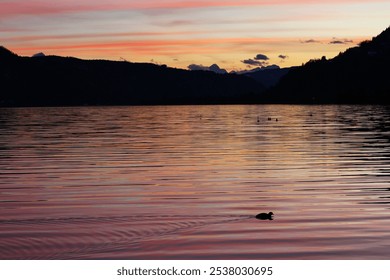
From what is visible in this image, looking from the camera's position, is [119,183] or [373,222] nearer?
[373,222]

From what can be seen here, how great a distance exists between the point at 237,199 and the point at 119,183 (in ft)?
22.4

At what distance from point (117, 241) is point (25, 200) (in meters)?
8.52

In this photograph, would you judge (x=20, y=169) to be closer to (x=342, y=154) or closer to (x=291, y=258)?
(x=342, y=154)

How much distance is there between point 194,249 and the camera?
17.0 m

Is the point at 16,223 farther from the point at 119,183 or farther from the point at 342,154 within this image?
the point at 342,154

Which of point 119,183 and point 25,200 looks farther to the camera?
point 119,183

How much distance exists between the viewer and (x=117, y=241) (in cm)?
1797

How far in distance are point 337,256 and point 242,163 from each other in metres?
23.0
